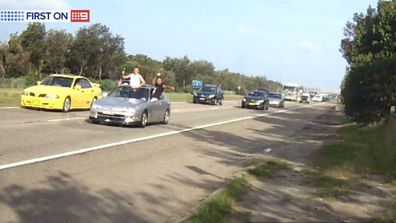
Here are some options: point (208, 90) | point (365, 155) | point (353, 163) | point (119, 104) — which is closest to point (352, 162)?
point (353, 163)

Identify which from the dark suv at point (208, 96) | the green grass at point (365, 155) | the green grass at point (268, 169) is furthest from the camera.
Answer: the dark suv at point (208, 96)

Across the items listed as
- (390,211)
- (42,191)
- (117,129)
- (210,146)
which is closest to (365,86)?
(210,146)

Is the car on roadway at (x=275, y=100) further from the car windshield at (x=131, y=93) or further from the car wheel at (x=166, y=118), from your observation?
the car windshield at (x=131, y=93)

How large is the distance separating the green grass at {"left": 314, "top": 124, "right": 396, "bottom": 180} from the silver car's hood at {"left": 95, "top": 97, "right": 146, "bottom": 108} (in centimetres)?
644

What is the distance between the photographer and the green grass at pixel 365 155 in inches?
454

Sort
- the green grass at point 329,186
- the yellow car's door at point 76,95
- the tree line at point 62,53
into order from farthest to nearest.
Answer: the tree line at point 62,53
the yellow car's door at point 76,95
the green grass at point 329,186

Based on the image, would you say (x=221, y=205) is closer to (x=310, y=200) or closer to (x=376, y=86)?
(x=310, y=200)

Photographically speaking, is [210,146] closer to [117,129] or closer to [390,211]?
[117,129]

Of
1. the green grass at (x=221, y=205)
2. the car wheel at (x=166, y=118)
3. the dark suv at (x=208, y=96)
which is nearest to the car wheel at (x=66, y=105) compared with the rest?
the car wheel at (x=166, y=118)

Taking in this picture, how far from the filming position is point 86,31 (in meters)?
77.4

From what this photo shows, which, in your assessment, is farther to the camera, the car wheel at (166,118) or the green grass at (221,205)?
the car wheel at (166,118)

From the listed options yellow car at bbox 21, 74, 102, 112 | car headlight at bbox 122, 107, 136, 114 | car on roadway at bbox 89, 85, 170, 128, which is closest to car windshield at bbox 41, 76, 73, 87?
Result: yellow car at bbox 21, 74, 102, 112

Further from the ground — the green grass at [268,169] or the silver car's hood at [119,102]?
the silver car's hood at [119,102]

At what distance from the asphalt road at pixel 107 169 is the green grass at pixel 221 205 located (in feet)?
1.03
